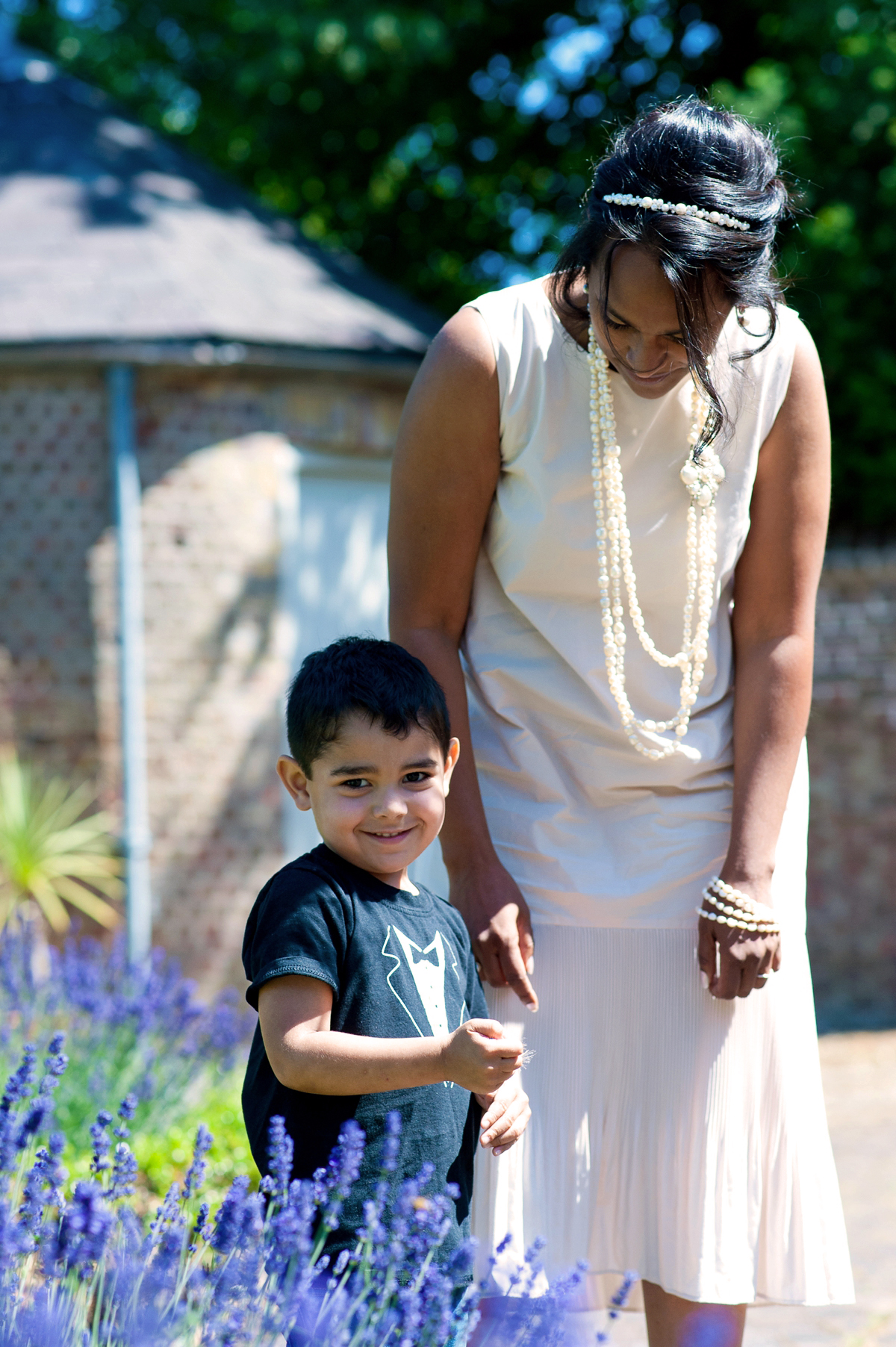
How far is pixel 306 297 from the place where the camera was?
325 inches

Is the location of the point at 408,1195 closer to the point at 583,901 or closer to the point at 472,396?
the point at 583,901

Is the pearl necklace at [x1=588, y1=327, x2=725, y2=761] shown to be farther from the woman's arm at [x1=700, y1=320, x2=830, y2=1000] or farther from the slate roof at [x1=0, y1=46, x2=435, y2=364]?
the slate roof at [x1=0, y1=46, x2=435, y2=364]

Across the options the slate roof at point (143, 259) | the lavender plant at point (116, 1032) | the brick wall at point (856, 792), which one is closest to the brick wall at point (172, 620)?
the slate roof at point (143, 259)

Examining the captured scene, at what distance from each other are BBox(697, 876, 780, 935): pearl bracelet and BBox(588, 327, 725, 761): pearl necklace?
23cm

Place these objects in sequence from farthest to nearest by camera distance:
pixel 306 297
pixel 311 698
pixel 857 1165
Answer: pixel 306 297 < pixel 857 1165 < pixel 311 698

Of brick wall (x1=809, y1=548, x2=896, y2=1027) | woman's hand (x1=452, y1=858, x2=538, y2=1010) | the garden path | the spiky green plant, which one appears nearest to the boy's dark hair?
woman's hand (x1=452, y1=858, x2=538, y2=1010)

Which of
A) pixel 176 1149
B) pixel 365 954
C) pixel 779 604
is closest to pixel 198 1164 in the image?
pixel 365 954

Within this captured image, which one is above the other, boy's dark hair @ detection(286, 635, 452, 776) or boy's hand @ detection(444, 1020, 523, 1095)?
boy's dark hair @ detection(286, 635, 452, 776)

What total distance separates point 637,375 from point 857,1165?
13.1 ft

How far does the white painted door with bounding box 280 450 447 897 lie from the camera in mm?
7832

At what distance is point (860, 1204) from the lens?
455cm

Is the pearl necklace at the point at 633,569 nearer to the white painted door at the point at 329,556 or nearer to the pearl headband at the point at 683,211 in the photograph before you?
the pearl headband at the point at 683,211

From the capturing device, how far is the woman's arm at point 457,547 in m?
2.06

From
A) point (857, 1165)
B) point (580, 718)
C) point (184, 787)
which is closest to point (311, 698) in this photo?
point (580, 718)
